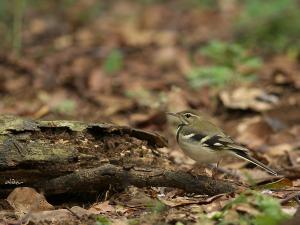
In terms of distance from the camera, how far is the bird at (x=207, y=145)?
6180 mm

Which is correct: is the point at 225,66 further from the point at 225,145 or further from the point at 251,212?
the point at 251,212

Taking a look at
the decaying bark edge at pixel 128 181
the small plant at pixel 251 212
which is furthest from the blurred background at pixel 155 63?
the small plant at pixel 251 212

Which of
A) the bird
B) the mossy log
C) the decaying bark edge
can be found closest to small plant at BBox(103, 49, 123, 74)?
the bird

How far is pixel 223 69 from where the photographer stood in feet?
34.8

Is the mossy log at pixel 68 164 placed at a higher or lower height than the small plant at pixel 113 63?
lower

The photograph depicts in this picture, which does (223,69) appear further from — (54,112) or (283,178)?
(283,178)

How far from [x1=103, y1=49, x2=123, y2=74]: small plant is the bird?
21.8 ft

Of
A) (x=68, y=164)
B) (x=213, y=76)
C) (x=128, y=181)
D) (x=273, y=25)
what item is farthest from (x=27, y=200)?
(x=273, y=25)

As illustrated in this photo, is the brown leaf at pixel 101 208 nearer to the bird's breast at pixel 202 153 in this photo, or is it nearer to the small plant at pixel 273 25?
the bird's breast at pixel 202 153

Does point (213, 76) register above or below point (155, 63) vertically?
below

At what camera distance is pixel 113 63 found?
1330cm

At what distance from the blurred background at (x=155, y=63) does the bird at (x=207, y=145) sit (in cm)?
222

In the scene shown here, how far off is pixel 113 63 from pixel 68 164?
7683 mm

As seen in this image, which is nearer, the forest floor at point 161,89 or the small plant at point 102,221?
A: the small plant at point 102,221
